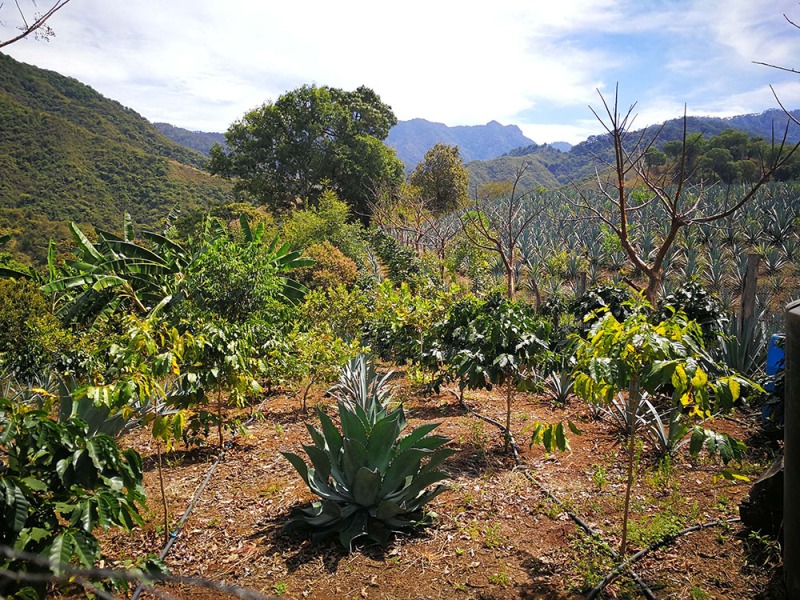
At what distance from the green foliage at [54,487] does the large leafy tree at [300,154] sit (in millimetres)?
31024

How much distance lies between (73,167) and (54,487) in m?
51.7

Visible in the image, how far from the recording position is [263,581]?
3.27 meters

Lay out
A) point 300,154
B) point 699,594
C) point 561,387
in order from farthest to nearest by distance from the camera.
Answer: point 300,154 → point 561,387 → point 699,594

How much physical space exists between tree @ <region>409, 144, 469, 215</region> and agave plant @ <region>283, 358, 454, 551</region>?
3396 cm

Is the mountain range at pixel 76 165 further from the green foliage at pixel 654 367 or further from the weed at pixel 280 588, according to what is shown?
the green foliage at pixel 654 367

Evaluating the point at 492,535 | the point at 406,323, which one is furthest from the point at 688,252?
the point at 492,535

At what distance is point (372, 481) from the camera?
358 cm

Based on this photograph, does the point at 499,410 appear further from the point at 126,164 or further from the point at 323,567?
the point at 126,164

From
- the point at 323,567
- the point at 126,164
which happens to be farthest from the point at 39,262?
the point at 323,567

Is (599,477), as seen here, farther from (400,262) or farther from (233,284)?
(400,262)

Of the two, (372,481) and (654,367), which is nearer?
(654,367)

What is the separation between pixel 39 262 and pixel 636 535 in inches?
1342

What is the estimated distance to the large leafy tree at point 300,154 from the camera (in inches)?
1315

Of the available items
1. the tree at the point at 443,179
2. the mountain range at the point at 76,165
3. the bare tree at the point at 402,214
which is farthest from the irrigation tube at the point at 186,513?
the tree at the point at 443,179
